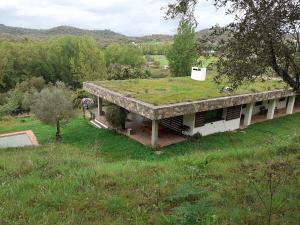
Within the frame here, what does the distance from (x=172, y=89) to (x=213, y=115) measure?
3.62 m

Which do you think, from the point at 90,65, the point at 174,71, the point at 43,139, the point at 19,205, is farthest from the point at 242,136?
the point at 90,65

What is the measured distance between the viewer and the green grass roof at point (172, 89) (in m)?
20.4

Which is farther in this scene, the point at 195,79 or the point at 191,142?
the point at 195,79

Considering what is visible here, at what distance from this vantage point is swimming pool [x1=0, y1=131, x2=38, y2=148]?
21.2 meters

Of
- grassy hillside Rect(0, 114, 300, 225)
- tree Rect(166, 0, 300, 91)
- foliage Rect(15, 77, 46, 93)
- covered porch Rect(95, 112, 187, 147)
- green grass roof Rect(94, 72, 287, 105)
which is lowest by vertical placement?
foliage Rect(15, 77, 46, 93)

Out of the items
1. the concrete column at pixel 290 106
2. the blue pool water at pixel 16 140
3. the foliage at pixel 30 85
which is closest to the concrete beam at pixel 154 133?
the blue pool water at pixel 16 140

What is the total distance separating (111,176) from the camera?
6922 millimetres

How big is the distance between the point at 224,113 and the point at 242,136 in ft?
6.98

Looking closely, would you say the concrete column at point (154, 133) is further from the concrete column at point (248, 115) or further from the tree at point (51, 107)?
the concrete column at point (248, 115)

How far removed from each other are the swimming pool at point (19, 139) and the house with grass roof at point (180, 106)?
520cm

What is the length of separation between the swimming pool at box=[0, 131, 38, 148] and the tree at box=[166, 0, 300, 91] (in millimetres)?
17337

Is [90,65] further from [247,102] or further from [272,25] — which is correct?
[272,25]

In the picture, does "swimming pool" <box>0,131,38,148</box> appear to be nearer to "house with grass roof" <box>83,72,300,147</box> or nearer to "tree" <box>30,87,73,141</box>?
"tree" <box>30,87,73,141</box>

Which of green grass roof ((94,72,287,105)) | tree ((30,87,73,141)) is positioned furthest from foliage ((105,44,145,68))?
tree ((30,87,73,141))
